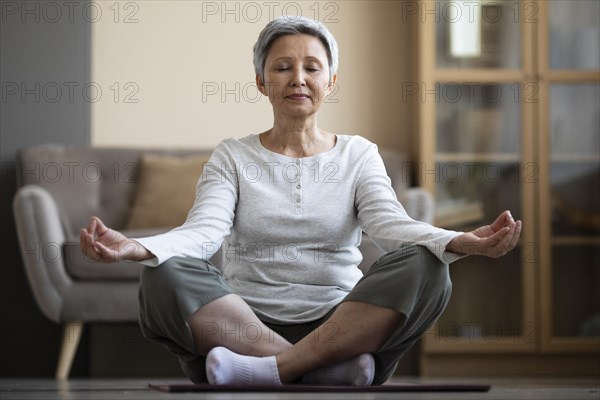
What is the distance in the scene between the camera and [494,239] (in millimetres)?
1689

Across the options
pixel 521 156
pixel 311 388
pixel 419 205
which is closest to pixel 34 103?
pixel 419 205

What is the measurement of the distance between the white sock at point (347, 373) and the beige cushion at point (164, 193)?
200 cm

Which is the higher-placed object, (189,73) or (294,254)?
(189,73)

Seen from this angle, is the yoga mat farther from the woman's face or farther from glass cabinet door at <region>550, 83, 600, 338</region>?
glass cabinet door at <region>550, 83, 600, 338</region>

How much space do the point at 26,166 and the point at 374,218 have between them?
2.15 metres

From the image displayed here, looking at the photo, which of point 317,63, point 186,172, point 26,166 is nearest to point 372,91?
point 186,172

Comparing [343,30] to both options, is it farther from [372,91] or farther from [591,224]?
Answer: [591,224]

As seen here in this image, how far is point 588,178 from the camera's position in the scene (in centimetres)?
398

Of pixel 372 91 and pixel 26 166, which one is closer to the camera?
pixel 26 166

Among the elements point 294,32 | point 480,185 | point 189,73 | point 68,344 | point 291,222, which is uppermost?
point 189,73

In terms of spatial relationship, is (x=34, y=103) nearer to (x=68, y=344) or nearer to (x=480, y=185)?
(x=68, y=344)

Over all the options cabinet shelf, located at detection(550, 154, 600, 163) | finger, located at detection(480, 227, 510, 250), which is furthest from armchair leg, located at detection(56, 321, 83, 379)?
finger, located at detection(480, 227, 510, 250)

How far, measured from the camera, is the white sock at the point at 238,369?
1768mm

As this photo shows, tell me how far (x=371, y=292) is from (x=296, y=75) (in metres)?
0.51
